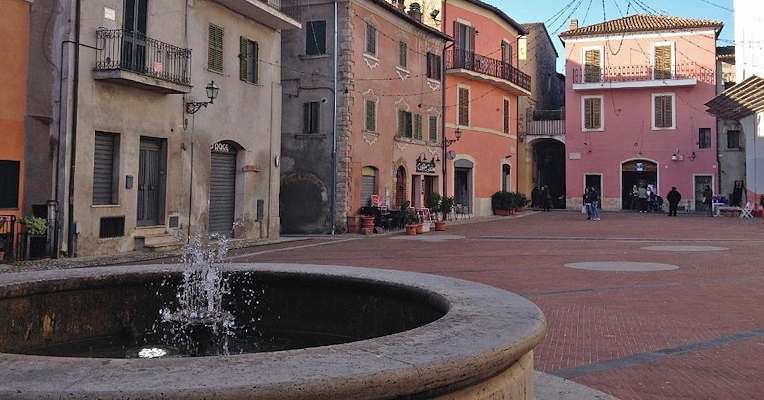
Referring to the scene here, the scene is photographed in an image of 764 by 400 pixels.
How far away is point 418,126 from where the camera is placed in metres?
28.6

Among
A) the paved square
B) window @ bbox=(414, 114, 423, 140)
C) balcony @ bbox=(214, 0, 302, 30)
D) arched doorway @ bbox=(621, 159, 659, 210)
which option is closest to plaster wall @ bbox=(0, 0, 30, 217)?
the paved square

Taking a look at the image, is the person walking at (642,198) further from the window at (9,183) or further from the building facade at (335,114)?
the window at (9,183)

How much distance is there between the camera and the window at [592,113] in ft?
132

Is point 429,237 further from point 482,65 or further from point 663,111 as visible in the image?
point 663,111

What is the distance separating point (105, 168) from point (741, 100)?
2608 cm

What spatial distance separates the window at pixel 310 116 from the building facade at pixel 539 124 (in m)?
20.7

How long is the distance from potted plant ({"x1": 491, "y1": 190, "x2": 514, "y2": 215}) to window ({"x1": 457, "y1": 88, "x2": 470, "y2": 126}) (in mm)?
4415

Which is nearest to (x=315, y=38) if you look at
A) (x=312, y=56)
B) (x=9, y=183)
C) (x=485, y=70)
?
(x=312, y=56)

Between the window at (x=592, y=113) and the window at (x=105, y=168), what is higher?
the window at (x=592, y=113)

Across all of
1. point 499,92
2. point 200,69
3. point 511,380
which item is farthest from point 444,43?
point 511,380

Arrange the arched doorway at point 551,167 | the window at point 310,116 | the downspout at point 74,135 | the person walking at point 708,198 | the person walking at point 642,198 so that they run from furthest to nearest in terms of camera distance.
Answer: the arched doorway at point 551,167 → the person walking at point 642,198 → the person walking at point 708,198 → the window at point 310,116 → the downspout at point 74,135

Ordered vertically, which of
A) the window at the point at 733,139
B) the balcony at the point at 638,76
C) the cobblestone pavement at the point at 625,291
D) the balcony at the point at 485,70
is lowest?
the cobblestone pavement at the point at 625,291

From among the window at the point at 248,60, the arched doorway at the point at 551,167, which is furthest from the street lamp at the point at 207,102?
the arched doorway at the point at 551,167

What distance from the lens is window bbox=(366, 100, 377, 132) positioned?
80.1 feet
